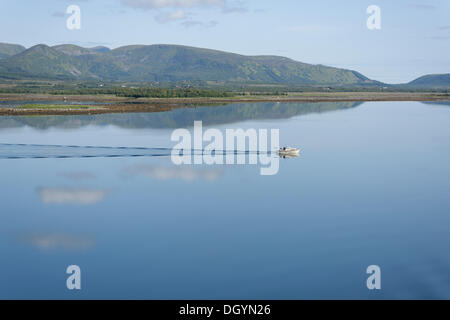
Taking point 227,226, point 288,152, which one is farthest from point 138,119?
point 227,226

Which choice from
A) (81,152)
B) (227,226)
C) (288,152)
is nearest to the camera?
(227,226)

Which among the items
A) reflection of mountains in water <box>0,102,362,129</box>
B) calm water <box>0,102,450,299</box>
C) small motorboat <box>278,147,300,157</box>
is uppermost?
reflection of mountains in water <box>0,102,362,129</box>

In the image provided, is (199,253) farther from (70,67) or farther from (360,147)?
(70,67)

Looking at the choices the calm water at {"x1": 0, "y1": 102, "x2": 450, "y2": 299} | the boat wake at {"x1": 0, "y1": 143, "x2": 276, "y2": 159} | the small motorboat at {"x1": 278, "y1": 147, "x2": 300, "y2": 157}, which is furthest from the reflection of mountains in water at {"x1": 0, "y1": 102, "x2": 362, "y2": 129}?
the small motorboat at {"x1": 278, "y1": 147, "x2": 300, "y2": 157}

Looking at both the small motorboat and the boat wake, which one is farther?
the small motorboat

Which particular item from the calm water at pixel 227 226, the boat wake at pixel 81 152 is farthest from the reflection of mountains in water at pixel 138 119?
the calm water at pixel 227 226

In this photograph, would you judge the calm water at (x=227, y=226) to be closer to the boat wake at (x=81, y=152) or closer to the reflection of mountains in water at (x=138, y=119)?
the boat wake at (x=81, y=152)

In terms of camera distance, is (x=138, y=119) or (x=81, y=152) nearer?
(x=81, y=152)

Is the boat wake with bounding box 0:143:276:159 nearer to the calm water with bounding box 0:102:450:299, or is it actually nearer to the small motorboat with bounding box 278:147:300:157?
the calm water with bounding box 0:102:450:299

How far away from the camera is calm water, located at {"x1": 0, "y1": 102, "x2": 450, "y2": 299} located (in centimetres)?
1087

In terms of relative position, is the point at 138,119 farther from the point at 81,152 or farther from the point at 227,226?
the point at 227,226

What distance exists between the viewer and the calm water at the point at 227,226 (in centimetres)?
1087

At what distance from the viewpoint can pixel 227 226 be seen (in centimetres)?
1441
